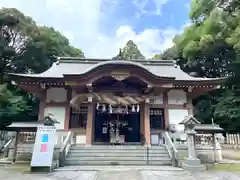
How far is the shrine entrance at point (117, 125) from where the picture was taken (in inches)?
451

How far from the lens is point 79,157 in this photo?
28.5 feet

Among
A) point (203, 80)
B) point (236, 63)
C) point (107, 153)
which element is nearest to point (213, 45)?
point (236, 63)

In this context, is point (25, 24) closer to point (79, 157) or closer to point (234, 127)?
point (79, 157)

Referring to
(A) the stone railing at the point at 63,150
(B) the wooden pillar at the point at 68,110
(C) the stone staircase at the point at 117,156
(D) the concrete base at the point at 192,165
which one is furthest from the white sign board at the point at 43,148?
(D) the concrete base at the point at 192,165

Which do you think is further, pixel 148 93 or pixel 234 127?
pixel 234 127

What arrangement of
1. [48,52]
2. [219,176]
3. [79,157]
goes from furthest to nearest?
1. [48,52]
2. [79,157]
3. [219,176]

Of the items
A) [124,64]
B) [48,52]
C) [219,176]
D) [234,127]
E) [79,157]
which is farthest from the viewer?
[48,52]

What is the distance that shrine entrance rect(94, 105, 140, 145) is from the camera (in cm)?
1145

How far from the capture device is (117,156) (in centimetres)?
879

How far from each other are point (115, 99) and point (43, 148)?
4543 millimetres

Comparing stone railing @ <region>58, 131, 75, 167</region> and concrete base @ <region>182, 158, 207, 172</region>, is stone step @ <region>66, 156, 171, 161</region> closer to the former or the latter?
stone railing @ <region>58, 131, 75, 167</region>

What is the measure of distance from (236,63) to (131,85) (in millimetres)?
10502

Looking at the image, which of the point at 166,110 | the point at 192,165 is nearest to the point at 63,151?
the point at 192,165

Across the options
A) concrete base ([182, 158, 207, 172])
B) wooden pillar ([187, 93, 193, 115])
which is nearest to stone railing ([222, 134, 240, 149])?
wooden pillar ([187, 93, 193, 115])
